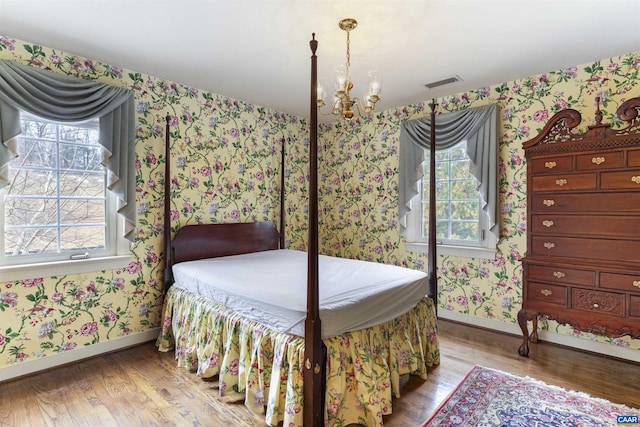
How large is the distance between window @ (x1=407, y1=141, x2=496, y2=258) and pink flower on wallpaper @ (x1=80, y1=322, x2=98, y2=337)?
3083 millimetres

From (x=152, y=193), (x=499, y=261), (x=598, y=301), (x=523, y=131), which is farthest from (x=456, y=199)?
(x=152, y=193)

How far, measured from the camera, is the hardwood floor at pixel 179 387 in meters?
1.91

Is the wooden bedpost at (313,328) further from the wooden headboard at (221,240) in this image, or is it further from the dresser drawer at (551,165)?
the dresser drawer at (551,165)

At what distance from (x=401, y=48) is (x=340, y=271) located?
1731 millimetres

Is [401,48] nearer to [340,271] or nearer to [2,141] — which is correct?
[340,271]

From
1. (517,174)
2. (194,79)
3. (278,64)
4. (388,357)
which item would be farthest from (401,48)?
(388,357)

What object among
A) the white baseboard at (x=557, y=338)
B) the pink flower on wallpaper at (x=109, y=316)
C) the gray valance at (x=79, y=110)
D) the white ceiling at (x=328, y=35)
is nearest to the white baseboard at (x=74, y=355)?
the pink flower on wallpaper at (x=109, y=316)

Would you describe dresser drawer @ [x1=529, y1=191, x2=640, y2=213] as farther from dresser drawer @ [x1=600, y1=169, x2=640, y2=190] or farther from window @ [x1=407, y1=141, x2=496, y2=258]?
window @ [x1=407, y1=141, x2=496, y2=258]

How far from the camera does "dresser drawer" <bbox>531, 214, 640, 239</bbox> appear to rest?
2295 millimetres

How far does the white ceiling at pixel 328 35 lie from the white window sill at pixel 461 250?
161cm

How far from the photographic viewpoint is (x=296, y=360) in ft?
5.65

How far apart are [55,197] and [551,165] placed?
386 cm

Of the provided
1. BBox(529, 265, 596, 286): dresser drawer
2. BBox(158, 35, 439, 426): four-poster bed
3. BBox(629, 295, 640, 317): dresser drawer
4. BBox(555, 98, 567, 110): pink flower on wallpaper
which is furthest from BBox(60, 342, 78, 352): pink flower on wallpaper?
BBox(555, 98, 567, 110): pink flower on wallpaper

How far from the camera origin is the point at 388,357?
6.78 ft
